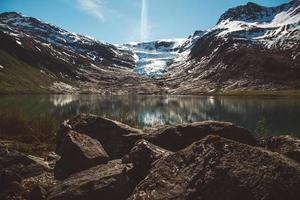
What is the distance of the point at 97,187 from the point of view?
14.5 metres

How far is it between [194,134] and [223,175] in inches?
320

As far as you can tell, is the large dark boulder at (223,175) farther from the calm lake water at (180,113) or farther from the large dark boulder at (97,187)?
the calm lake water at (180,113)

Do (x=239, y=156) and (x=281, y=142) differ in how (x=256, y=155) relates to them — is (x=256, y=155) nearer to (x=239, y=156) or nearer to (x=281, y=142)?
(x=239, y=156)

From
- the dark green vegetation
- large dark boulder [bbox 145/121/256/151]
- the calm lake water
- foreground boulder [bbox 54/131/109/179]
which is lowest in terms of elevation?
the calm lake water

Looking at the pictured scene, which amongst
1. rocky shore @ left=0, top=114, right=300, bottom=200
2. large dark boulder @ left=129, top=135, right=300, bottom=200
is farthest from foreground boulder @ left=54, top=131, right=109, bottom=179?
large dark boulder @ left=129, top=135, right=300, bottom=200

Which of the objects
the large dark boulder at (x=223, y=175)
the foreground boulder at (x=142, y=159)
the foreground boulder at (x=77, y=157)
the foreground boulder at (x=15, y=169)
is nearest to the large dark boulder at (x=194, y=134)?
the foreground boulder at (x=142, y=159)

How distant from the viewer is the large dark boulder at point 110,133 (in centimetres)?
2223

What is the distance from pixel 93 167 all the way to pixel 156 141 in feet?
15.3

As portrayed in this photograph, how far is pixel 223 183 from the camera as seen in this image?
12.2 m

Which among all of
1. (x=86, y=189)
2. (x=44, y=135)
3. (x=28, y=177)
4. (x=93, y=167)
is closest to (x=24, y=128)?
(x=44, y=135)

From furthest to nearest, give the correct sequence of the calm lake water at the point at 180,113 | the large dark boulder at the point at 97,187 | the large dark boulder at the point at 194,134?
the calm lake water at the point at 180,113 → the large dark boulder at the point at 194,134 → the large dark boulder at the point at 97,187

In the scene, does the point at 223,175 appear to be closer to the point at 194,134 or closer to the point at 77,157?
the point at 77,157

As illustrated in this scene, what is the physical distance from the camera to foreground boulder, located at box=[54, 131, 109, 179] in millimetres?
17500

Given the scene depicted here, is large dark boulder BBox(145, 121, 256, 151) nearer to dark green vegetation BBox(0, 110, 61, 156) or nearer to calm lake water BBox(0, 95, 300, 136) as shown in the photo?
dark green vegetation BBox(0, 110, 61, 156)
